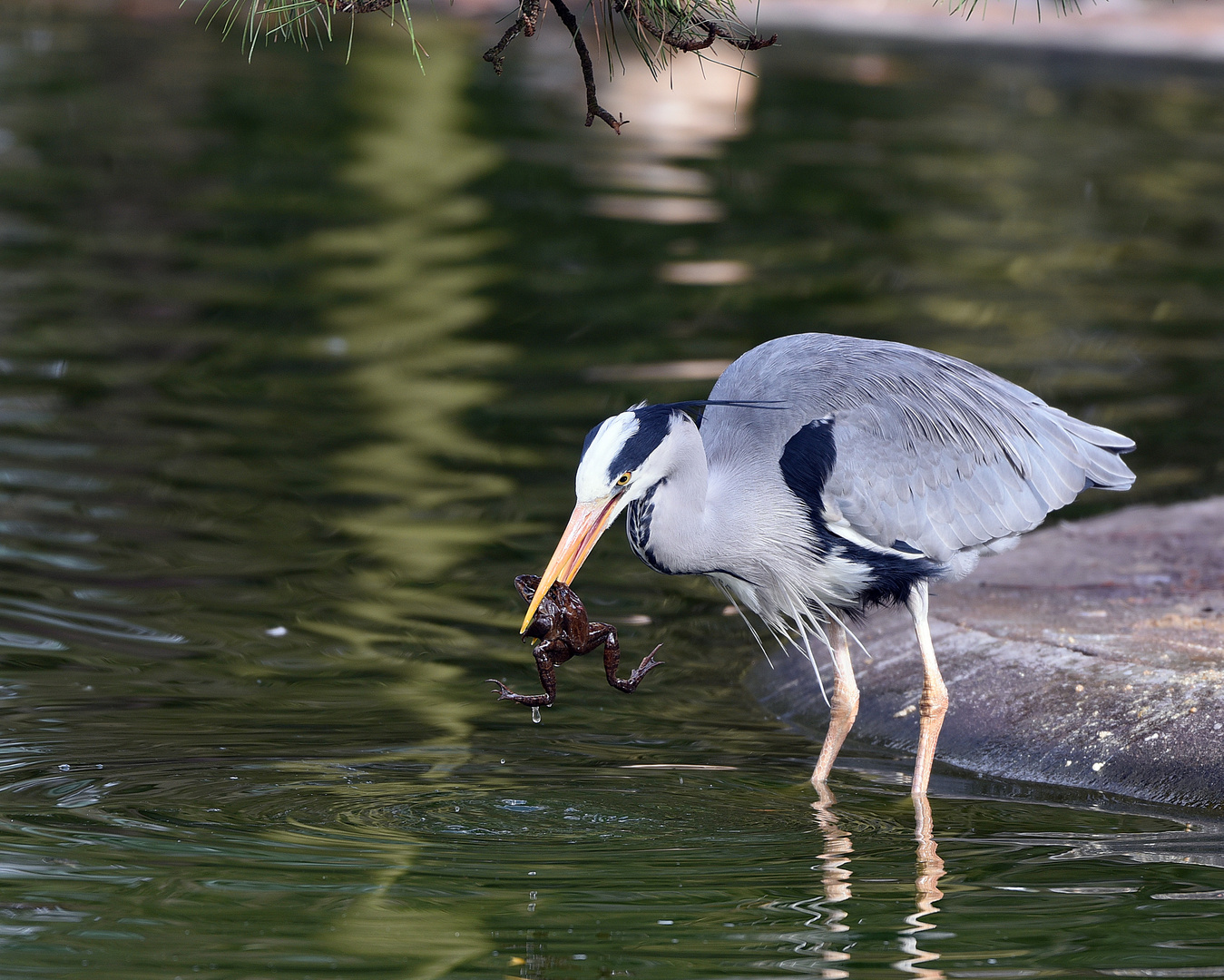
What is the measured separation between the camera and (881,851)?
233 inches

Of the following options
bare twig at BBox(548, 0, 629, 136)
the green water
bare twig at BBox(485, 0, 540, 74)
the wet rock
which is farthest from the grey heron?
bare twig at BBox(485, 0, 540, 74)

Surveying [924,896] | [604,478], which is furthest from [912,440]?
[924,896]

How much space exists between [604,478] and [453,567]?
143 inches

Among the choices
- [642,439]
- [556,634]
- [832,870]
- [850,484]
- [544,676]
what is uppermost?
[642,439]

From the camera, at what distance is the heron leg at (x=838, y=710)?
22.1 feet

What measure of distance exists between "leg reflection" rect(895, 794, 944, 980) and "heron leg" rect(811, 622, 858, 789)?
0.41 m

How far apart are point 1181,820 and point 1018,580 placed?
2575mm

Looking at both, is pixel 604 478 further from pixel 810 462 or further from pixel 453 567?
pixel 453 567

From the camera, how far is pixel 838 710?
22.9 ft

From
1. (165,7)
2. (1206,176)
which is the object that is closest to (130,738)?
(1206,176)

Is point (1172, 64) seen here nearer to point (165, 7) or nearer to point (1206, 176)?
point (1206, 176)

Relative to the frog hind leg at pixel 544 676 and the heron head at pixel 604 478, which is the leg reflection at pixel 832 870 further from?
the heron head at pixel 604 478

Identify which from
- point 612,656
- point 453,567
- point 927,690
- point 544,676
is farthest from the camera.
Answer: point 453,567

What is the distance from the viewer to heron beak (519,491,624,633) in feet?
18.7
